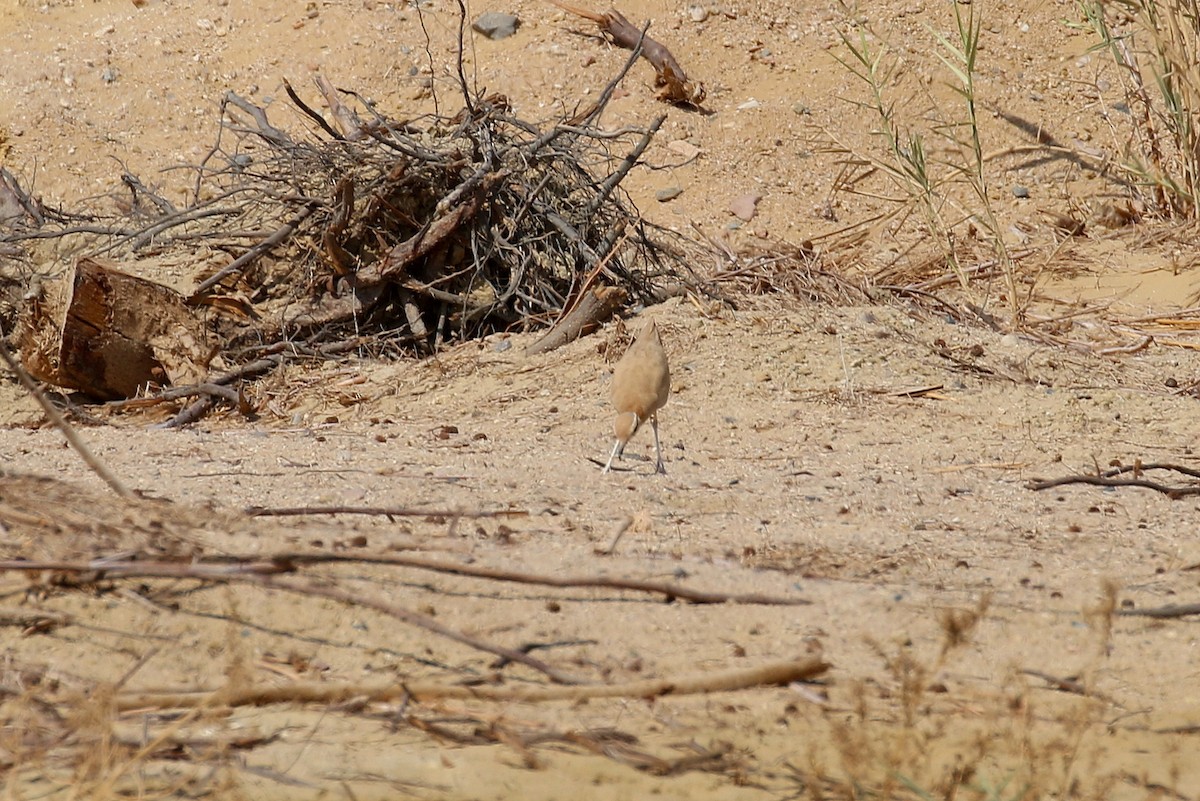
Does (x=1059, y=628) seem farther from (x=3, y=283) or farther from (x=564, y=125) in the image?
(x=3, y=283)

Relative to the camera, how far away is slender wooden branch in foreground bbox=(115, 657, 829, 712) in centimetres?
267

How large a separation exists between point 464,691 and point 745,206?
8.71 metres

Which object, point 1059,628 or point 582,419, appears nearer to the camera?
point 1059,628

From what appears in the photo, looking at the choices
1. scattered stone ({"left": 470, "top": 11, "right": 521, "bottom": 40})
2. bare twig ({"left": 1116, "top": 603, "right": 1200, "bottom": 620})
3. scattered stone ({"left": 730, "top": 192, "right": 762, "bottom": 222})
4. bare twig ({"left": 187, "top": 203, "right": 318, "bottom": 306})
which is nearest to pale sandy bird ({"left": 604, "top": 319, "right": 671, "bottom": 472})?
bare twig ({"left": 1116, "top": 603, "right": 1200, "bottom": 620})

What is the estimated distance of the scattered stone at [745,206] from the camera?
36.4 ft

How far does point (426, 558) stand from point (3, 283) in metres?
5.30

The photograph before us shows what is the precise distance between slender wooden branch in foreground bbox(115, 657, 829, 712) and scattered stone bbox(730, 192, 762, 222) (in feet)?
27.4

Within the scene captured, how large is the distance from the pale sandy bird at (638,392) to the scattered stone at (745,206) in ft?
19.0

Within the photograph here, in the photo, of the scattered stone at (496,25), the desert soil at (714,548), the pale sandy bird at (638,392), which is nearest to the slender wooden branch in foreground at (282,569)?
the desert soil at (714,548)

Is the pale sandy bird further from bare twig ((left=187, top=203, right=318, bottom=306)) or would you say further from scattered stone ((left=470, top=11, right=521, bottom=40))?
scattered stone ((left=470, top=11, right=521, bottom=40))

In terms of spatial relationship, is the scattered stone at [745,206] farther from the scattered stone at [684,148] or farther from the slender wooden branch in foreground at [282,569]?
the slender wooden branch in foreground at [282,569]

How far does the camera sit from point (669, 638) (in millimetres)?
3217

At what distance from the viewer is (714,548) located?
13.1ft

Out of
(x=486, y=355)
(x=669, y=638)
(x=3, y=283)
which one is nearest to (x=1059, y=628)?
(x=669, y=638)
